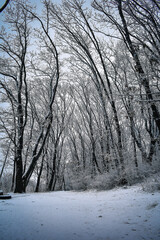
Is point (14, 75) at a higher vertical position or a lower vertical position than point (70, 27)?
lower

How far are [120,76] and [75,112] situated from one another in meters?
6.55

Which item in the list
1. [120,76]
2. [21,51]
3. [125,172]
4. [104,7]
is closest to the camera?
[104,7]

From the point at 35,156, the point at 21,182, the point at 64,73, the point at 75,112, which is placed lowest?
the point at 21,182

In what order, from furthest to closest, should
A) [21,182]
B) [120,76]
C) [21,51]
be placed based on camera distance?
Answer: [120,76] → [21,51] → [21,182]

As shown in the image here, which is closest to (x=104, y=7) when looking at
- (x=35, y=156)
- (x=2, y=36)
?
(x=2, y=36)

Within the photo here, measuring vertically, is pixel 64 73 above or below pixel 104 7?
above

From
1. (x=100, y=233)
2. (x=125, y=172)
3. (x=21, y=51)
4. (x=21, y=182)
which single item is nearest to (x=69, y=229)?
(x=100, y=233)

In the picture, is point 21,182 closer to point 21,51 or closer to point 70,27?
point 21,51

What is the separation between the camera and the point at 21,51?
7.42m

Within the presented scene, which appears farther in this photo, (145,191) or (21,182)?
(21,182)

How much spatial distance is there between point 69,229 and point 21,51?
8970mm

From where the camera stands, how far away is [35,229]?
1224 mm

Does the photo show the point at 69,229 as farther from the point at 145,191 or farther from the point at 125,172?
the point at 125,172

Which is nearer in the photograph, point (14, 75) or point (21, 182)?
point (21, 182)
